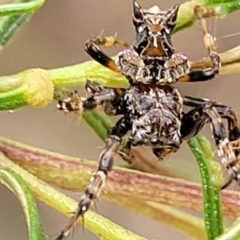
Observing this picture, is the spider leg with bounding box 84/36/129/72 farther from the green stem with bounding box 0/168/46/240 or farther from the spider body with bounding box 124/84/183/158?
the green stem with bounding box 0/168/46/240

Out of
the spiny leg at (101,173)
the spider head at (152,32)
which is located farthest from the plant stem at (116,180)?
the spider head at (152,32)

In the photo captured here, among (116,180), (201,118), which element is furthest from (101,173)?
(201,118)

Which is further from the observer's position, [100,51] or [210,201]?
[100,51]

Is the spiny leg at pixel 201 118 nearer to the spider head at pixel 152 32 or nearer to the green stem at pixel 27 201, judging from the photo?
the spider head at pixel 152 32

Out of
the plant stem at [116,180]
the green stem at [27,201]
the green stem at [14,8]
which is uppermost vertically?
the green stem at [14,8]

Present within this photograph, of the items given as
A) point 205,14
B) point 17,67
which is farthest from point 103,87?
point 17,67

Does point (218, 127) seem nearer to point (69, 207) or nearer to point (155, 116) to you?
point (155, 116)

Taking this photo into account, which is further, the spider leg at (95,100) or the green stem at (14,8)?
the spider leg at (95,100)
